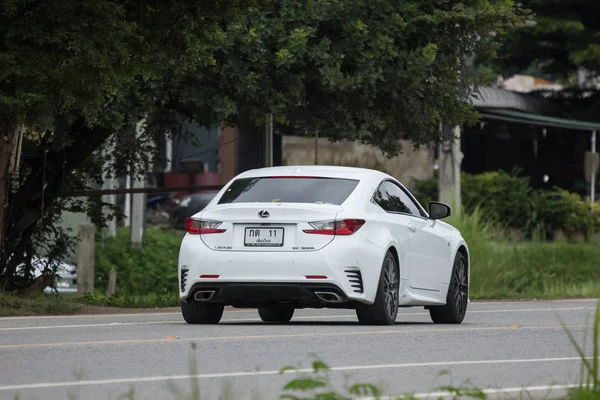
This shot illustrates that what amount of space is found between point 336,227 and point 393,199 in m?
1.46

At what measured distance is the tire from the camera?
13.2m

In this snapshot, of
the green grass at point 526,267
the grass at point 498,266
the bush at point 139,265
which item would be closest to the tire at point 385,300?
the grass at point 498,266

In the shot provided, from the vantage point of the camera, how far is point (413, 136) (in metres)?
20.5

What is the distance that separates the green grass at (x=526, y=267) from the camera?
2470cm

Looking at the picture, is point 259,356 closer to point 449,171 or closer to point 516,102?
point 449,171

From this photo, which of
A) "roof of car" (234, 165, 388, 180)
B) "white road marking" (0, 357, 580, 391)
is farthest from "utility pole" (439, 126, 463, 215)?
"white road marking" (0, 357, 580, 391)

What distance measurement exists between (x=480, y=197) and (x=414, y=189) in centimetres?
254

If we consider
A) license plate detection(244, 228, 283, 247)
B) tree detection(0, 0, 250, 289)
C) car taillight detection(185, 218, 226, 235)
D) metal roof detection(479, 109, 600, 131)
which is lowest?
license plate detection(244, 228, 283, 247)

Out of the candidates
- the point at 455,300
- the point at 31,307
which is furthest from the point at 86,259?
the point at 455,300

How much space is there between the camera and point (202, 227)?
13273 millimetres

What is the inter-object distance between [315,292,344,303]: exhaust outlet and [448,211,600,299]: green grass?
1070 cm

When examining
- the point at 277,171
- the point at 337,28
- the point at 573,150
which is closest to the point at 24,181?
the point at 337,28

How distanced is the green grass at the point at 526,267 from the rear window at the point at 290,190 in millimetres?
10170

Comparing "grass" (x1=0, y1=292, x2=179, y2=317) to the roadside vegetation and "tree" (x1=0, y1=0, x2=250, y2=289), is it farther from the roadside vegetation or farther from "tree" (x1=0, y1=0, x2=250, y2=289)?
"tree" (x1=0, y1=0, x2=250, y2=289)
